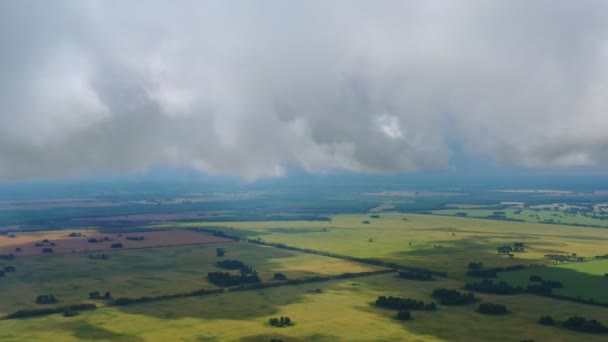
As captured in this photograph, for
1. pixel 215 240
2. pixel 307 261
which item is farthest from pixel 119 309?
pixel 215 240

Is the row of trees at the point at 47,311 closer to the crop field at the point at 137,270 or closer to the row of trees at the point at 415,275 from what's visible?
the crop field at the point at 137,270

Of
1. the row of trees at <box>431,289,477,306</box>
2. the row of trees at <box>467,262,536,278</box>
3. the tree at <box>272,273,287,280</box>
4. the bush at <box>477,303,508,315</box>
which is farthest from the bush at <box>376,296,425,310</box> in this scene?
the row of trees at <box>467,262,536,278</box>

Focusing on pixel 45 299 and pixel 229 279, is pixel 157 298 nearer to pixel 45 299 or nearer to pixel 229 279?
pixel 229 279

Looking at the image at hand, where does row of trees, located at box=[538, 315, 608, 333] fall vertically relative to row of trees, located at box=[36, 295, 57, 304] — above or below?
below

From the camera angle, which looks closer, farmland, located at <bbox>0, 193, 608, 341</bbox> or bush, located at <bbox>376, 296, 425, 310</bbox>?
farmland, located at <bbox>0, 193, 608, 341</bbox>

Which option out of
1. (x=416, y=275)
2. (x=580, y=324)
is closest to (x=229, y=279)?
(x=416, y=275)

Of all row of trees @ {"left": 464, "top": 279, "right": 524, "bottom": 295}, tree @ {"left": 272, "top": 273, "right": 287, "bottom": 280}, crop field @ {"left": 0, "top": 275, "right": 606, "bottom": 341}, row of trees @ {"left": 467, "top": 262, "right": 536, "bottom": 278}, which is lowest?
crop field @ {"left": 0, "top": 275, "right": 606, "bottom": 341}

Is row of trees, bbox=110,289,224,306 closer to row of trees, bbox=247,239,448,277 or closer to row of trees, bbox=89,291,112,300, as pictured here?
row of trees, bbox=89,291,112,300

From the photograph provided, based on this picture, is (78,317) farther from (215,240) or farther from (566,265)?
(566,265)
